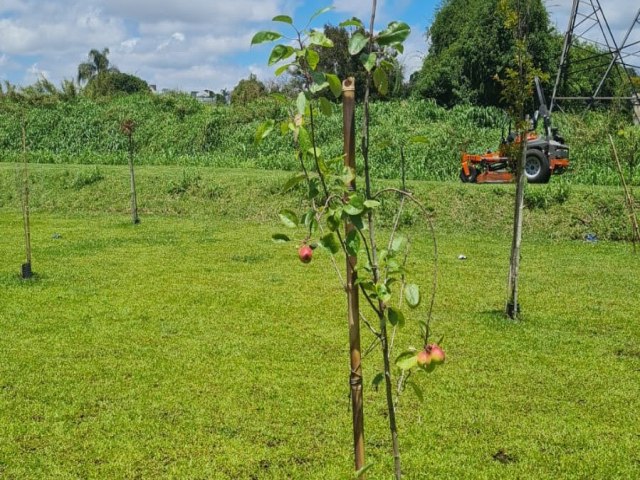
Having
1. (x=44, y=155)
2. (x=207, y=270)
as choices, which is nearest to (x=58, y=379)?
(x=207, y=270)

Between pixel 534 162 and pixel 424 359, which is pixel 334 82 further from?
pixel 534 162

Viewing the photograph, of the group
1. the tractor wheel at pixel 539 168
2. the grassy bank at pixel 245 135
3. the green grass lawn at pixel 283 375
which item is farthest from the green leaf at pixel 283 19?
the grassy bank at pixel 245 135

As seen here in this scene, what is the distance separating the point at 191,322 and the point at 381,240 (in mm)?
4996

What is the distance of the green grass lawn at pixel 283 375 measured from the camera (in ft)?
13.0

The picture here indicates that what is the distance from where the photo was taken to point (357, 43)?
198 centimetres

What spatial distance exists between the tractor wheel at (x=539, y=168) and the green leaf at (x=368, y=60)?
467 inches

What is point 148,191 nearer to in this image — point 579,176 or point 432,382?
point 579,176

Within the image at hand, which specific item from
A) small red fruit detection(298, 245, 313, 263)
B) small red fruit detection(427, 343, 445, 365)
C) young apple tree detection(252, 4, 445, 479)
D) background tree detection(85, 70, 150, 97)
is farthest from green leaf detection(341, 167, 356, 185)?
background tree detection(85, 70, 150, 97)

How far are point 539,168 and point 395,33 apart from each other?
12034 millimetres

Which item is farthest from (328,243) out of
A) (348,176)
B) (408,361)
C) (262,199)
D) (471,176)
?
(471,176)

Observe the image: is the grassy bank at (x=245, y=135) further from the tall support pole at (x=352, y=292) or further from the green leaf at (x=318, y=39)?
the green leaf at (x=318, y=39)

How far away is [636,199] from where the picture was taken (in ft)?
38.4

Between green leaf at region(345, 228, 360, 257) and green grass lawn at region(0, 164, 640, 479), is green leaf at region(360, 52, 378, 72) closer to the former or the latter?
green leaf at region(345, 228, 360, 257)

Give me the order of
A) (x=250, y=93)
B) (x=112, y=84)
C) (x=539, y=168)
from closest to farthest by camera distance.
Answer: (x=539, y=168), (x=250, y=93), (x=112, y=84)
